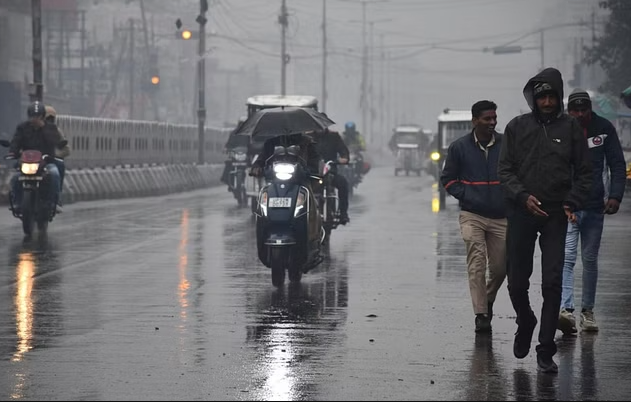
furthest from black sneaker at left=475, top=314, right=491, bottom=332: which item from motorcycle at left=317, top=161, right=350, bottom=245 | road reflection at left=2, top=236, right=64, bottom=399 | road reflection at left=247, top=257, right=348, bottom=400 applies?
motorcycle at left=317, top=161, right=350, bottom=245

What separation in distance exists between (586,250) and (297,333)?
7.33 feet

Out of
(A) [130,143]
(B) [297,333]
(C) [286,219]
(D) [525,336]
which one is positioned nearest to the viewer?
(D) [525,336]

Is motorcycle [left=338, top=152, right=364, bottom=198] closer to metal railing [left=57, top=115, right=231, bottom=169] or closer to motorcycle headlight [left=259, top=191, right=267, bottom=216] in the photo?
metal railing [left=57, top=115, right=231, bottom=169]

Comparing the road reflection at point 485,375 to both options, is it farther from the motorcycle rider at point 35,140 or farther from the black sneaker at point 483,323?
the motorcycle rider at point 35,140

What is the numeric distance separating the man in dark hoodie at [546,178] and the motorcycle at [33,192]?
13.3 m

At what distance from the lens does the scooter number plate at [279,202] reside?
1599 centimetres

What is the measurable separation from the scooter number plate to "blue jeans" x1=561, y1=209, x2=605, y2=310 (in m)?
4.20

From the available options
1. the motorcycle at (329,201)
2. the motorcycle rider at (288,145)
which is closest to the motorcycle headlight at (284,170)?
the motorcycle rider at (288,145)

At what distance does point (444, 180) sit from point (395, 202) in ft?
81.0

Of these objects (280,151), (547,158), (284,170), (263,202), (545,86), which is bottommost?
(263,202)

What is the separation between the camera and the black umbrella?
57.6 ft

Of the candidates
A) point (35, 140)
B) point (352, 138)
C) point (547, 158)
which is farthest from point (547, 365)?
point (352, 138)

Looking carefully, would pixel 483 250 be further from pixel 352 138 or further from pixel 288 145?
pixel 352 138

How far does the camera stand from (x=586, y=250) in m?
12.2
